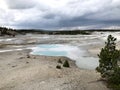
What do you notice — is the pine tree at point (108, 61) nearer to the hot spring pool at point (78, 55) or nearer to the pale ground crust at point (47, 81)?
the pale ground crust at point (47, 81)

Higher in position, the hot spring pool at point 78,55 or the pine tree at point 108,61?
the pine tree at point 108,61

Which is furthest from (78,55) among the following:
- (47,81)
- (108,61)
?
(108,61)

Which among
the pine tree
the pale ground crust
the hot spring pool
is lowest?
the hot spring pool

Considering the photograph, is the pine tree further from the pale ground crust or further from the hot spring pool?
the hot spring pool

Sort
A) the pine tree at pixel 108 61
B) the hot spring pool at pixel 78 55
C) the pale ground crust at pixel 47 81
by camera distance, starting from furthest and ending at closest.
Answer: the hot spring pool at pixel 78 55, the pine tree at pixel 108 61, the pale ground crust at pixel 47 81

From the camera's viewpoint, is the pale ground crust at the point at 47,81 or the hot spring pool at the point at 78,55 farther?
the hot spring pool at the point at 78,55

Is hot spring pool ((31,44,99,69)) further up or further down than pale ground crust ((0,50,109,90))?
further down

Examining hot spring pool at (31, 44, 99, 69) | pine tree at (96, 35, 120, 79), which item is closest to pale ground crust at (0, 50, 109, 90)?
pine tree at (96, 35, 120, 79)

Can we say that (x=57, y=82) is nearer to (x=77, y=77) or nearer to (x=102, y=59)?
(x=77, y=77)

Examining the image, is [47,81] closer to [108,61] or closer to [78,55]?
[108,61]

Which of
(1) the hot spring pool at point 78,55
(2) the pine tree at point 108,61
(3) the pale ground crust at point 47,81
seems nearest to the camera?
(3) the pale ground crust at point 47,81

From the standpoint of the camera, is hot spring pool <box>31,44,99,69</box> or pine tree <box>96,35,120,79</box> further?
hot spring pool <box>31,44,99,69</box>

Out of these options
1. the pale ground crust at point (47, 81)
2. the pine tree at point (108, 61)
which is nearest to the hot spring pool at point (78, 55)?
the pale ground crust at point (47, 81)

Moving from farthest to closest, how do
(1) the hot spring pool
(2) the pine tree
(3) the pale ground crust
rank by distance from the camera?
(1) the hot spring pool
(2) the pine tree
(3) the pale ground crust
